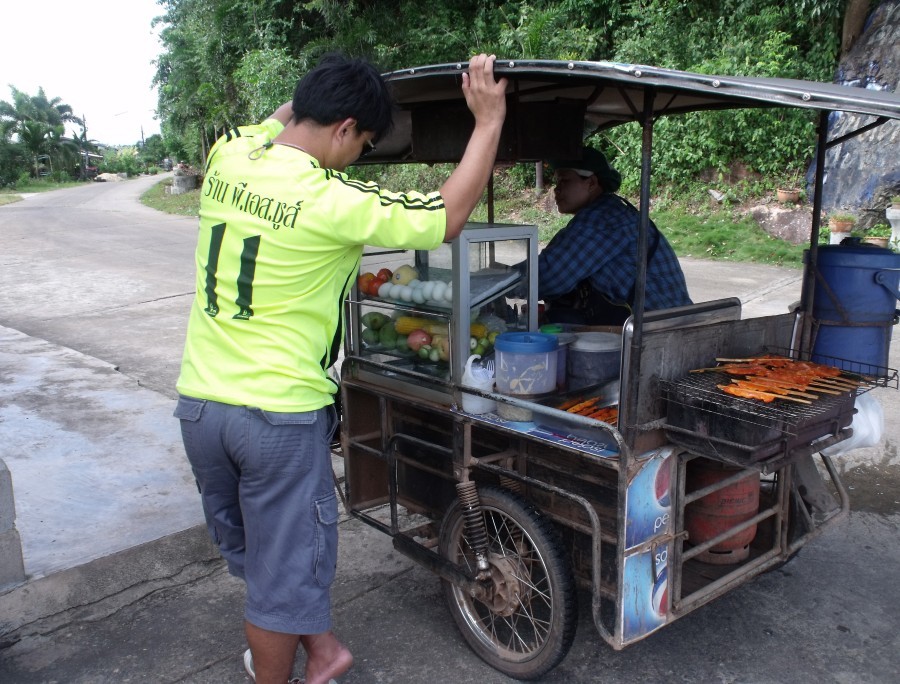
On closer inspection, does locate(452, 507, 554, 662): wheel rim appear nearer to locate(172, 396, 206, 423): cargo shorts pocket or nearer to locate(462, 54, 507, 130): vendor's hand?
locate(172, 396, 206, 423): cargo shorts pocket

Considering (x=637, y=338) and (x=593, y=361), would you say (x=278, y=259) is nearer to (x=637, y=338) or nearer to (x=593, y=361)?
(x=637, y=338)

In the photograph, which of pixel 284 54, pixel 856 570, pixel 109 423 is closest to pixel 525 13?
pixel 284 54

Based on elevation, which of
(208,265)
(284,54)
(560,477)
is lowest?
(560,477)

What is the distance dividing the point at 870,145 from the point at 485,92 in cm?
1121

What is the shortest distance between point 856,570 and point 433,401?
195 centimetres

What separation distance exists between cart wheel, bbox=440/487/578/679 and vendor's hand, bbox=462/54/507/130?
120 centimetres

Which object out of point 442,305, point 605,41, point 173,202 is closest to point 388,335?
point 442,305

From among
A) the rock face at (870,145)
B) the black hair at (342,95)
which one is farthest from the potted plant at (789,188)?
the black hair at (342,95)

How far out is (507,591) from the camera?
258 cm

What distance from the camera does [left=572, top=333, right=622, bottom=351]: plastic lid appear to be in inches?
107

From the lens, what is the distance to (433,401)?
287 centimetres

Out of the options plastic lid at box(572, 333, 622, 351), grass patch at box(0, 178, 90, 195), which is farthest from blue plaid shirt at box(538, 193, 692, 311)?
grass patch at box(0, 178, 90, 195)

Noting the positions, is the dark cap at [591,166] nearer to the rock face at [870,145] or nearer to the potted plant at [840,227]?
the potted plant at [840,227]

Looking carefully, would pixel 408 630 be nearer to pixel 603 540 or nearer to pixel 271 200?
pixel 603 540
